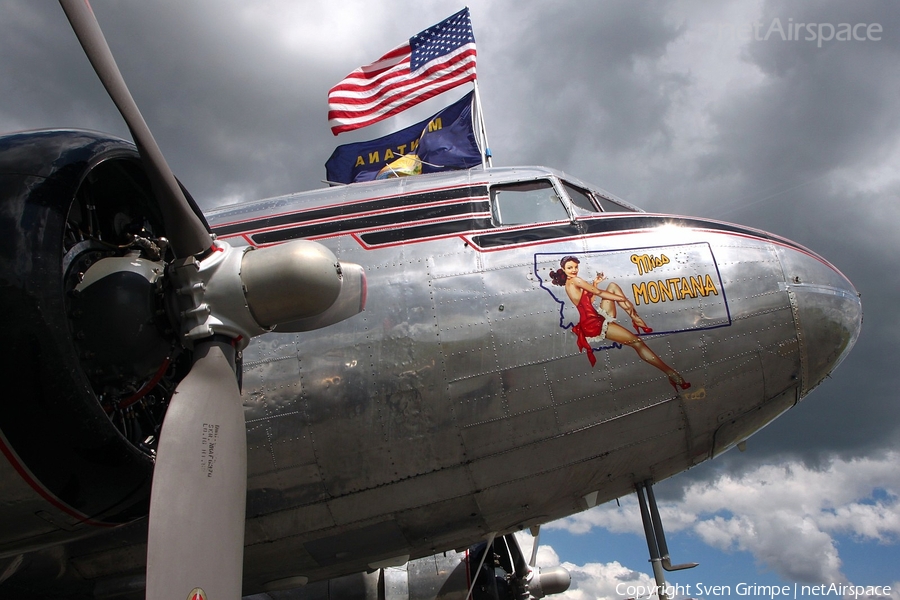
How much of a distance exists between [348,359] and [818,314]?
15.6 ft

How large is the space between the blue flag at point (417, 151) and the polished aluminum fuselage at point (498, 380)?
6545mm

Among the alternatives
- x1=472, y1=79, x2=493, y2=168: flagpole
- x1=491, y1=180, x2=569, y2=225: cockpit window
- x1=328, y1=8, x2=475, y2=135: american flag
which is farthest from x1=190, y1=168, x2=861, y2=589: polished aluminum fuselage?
x1=328, y1=8, x2=475, y2=135: american flag

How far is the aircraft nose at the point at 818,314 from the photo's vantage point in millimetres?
7418

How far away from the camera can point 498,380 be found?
22.4 ft

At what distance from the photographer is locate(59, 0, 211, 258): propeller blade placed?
4.97 m

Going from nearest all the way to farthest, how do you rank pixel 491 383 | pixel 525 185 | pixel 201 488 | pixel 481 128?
pixel 201 488 < pixel 491 383 < pixel 525 185 < pixel 481 128

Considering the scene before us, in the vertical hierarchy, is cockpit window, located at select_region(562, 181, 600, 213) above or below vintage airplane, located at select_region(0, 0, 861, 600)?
above

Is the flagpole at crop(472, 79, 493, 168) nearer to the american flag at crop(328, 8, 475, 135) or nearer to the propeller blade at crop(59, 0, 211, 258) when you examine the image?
the american flag at crop(328, 8, 475, 135)

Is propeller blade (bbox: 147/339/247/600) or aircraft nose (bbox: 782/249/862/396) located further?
aircraft nose (bbox: 782/249/862/396)

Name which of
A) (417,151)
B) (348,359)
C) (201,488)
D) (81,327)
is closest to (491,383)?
(348,359)

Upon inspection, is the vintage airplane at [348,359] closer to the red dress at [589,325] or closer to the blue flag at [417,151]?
the red dress at [589,325]

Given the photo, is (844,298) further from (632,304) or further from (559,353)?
(559,353)

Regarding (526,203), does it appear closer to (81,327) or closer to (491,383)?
(491,383)

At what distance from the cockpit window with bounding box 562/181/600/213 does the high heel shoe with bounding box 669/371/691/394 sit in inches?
82.4
